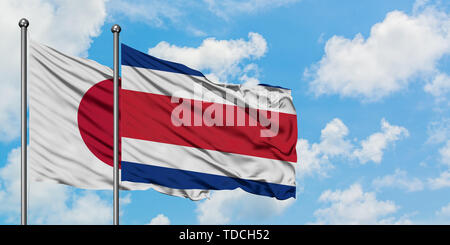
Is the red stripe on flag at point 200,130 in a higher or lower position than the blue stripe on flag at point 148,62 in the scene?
lower

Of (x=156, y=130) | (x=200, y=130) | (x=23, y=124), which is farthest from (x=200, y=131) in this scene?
(x=23, y=124)

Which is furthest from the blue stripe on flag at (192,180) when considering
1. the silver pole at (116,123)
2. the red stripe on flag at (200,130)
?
Answer: the silver pole at (116,123)

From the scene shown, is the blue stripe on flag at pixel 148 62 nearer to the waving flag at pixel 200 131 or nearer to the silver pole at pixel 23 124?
the waving flag at pixel 200 131

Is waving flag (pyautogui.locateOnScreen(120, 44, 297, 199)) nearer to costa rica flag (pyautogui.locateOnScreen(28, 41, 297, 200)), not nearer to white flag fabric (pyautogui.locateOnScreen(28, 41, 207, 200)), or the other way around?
costa rica flag (pyautogui.locateOnScreen(28, 41, 297, 200))

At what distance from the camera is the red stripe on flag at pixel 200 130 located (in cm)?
1314

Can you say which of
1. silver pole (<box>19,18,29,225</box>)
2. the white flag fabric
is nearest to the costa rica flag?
the white flag fabric

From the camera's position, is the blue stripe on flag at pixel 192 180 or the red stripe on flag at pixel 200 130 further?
the red stripe on flag at pixel 200 130

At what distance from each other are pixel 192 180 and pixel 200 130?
1095 mm

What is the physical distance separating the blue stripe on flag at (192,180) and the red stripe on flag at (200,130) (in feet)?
1.95

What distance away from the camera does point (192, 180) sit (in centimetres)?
1345

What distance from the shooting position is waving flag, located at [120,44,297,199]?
13125 millimetres

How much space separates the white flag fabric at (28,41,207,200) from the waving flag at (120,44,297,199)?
0.42 m
